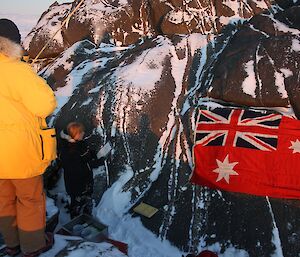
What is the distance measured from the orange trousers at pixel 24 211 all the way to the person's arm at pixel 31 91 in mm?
463

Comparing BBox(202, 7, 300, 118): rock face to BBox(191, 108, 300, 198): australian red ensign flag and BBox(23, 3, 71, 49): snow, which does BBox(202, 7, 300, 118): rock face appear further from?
BBox(23, 3, 71, 49): snow

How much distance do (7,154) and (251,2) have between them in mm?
6698

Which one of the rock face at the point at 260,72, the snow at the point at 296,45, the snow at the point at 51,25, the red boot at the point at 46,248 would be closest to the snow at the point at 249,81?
the rock face at the point at 260,72

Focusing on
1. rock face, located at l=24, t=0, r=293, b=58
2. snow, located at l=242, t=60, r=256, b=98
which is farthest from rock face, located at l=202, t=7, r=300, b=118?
rock face, located at l=24, t=0, r=293, b=58

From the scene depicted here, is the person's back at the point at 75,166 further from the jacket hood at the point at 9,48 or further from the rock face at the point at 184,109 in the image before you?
the jacket hood at the point at 9,48

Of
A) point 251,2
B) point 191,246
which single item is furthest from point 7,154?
point 251,2

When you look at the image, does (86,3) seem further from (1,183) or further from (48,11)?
(1,183)

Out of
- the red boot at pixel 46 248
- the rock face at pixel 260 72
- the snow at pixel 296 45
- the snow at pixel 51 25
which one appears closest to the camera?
the red boot at pixel 46 248

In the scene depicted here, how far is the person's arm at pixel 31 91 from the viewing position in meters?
2.33

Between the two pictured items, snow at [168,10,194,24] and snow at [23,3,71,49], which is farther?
snow at [23,3,71,49]

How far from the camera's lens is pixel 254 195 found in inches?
174

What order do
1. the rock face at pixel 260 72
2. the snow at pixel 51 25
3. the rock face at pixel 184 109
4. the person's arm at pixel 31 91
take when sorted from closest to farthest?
1. the person's arm at pixel 31 91
2. the rock face at pixel 184 109
3. the rock face at pixel 260 72
4. the snow at pixel 51 25

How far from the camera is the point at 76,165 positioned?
4.41 m

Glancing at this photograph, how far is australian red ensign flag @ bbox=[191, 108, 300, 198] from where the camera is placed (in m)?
4.37
